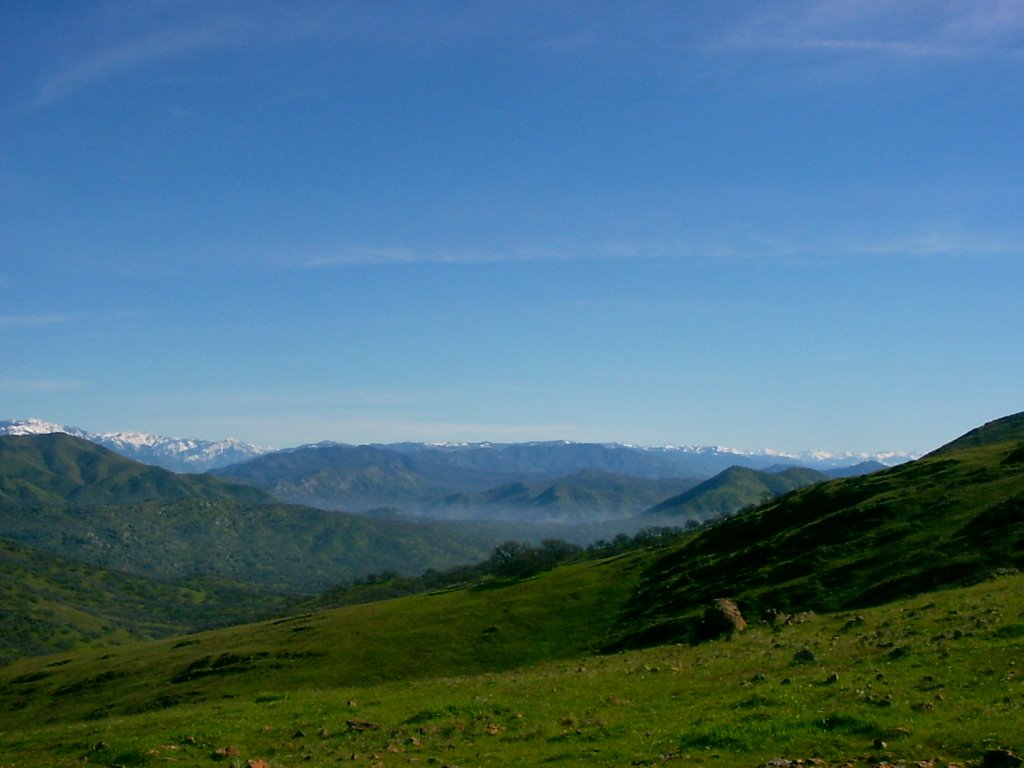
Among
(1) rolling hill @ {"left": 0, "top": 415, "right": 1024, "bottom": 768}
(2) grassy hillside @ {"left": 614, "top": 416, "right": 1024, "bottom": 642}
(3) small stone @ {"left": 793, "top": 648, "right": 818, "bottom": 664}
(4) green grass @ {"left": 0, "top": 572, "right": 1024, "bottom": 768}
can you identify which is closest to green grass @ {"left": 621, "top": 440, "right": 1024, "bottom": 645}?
(2) grassy hillside @ {"left": 614, "top": 416, "right": 1024, "bottom": 642}

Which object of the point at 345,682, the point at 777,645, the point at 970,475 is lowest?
the point at 345,682

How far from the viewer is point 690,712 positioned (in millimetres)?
25344

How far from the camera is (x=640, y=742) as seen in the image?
2248cm

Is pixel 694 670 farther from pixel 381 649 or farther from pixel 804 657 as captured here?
pixel 381 649

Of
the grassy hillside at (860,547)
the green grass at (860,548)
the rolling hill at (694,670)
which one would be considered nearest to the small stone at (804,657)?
the rolling hill at (694,670)

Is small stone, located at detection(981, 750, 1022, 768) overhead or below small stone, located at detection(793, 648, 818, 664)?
overhead

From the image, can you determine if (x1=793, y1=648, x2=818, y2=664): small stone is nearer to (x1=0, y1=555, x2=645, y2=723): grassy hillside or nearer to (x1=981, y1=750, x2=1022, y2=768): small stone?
Answer: (x1=981, y1=750, x2=1022, y2=768): small stone

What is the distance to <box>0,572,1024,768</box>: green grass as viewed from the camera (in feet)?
66.7

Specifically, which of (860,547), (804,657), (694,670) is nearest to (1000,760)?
(804,657)

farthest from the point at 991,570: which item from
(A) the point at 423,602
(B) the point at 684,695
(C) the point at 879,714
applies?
(A) the point at 423,602

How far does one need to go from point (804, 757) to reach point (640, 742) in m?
4.91

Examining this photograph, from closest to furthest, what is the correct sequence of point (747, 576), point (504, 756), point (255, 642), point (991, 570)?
point (504, 756) < point (991, 570) < point (747, 576) < point (255, 642)

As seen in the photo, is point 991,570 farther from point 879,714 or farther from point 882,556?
point 879,714

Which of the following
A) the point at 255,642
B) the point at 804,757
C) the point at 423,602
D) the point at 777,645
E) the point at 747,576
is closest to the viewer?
the point at 804,757
